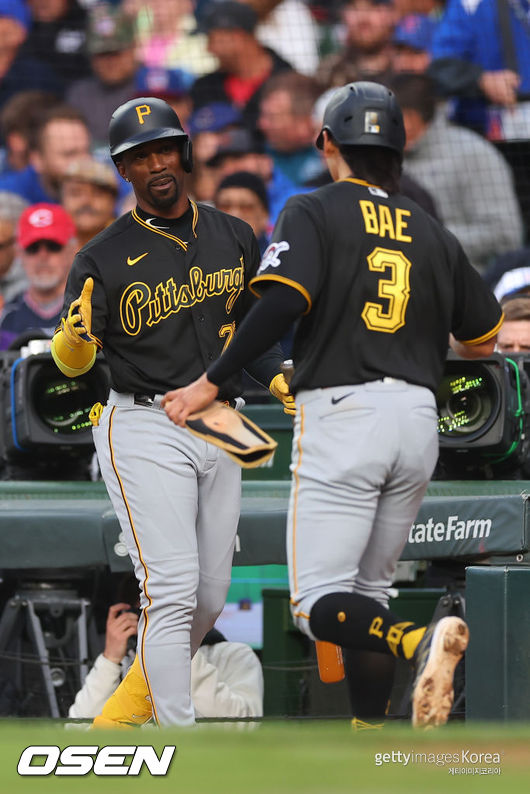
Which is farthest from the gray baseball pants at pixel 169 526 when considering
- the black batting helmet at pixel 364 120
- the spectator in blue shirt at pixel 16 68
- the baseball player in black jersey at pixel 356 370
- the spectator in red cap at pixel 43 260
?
the spectator in blue shirt at pixel 16 68

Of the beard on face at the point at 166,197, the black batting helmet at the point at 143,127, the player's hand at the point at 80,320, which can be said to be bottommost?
the player's hand at the point at 80,320

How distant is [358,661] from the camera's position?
3006 millimetres

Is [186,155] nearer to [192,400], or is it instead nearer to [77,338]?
[77,338]

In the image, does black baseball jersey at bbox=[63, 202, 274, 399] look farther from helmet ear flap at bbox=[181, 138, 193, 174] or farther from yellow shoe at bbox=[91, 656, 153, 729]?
yellow shoe at bbox=[91, 656, 153, 729]

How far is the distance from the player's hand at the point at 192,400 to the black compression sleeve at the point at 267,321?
10 centimetres

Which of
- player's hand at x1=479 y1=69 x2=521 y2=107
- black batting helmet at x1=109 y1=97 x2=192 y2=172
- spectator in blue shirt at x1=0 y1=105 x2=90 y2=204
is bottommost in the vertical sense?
black batting helmet at x1=109 y1=97 x2=192 y2=172

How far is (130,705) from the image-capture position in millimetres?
3613

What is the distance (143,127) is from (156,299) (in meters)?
0.46

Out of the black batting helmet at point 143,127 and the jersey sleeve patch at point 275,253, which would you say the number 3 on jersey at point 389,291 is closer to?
the jersey sleeve patch at point 275,253

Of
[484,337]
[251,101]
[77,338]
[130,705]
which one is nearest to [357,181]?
[484,337]

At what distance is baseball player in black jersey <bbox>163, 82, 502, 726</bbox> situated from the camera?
2.99m

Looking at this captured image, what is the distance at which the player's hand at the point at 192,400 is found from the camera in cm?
311

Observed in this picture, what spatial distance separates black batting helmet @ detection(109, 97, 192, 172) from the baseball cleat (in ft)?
4.98

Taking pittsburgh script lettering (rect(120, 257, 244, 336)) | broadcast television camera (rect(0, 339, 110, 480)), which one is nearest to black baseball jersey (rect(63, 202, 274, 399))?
pittsburgh script lettering (rect(120, 257, 244, 336))
